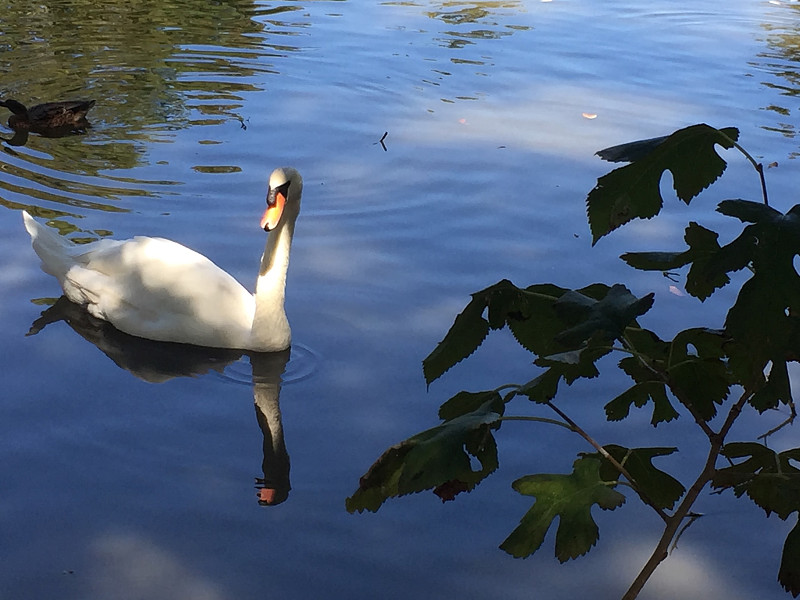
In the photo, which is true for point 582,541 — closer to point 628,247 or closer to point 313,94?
point 628,247

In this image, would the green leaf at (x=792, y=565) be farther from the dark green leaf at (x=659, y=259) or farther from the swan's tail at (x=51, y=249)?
the swan's tail at (x=51, y=249)

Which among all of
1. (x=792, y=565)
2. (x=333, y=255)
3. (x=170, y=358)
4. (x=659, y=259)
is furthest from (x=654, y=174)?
(x=333, y=255)

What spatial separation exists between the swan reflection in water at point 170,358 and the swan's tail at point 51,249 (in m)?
0.19

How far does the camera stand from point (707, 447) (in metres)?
4.77

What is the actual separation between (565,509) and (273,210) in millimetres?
3575

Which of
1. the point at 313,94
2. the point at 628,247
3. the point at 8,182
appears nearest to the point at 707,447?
the point at 628,247

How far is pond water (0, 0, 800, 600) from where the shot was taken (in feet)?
12.9

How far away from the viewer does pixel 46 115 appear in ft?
27.9

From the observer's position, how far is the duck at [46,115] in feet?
28.0

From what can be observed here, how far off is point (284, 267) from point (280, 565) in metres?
1.96

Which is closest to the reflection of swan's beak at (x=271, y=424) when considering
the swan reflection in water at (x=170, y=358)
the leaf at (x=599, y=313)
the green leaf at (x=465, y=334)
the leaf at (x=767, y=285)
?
the swan reflection in water at (x=170, y=358)

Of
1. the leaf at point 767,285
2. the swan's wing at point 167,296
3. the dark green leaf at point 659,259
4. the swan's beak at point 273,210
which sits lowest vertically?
the swan's wing at point 167,296

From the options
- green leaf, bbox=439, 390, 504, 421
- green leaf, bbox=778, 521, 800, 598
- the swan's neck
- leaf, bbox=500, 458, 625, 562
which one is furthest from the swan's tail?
green leaf, bbox=778, 521, 800, 598

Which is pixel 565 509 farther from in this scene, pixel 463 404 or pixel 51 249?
pixel 51 249
